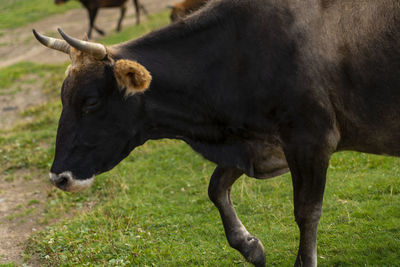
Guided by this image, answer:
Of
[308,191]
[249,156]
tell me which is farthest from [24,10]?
[308,191]

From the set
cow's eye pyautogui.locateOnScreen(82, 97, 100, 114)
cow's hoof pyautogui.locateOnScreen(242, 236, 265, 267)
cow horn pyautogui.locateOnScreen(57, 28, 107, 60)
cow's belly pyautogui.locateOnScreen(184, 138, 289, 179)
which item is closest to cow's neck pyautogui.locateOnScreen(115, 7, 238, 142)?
cow's belly pyautogui.locateOnScreen(184, 138, 289, 179)

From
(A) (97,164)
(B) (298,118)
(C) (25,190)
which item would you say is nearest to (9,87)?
(C) (25,190)

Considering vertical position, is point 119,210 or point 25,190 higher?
point 119,210

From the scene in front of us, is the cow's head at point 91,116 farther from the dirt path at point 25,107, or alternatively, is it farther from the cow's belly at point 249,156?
the dirt path at point 25,107

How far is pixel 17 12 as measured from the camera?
2227 centimetres

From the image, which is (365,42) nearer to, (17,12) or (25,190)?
(25,190)

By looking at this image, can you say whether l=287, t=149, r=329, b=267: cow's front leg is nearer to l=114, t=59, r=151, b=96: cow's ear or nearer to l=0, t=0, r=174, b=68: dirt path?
l=114, t=59, r=151, b=96: cow's ear

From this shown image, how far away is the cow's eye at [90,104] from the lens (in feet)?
13.6

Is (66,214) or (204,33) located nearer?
(204,33)

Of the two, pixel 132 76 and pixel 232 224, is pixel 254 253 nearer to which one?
pixel 232 224

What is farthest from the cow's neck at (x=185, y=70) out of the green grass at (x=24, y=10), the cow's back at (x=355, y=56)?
the green grass at (x=24, y=10)

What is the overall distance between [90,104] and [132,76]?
422mm

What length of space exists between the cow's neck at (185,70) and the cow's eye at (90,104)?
393mm

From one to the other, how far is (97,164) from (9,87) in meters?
9.96
